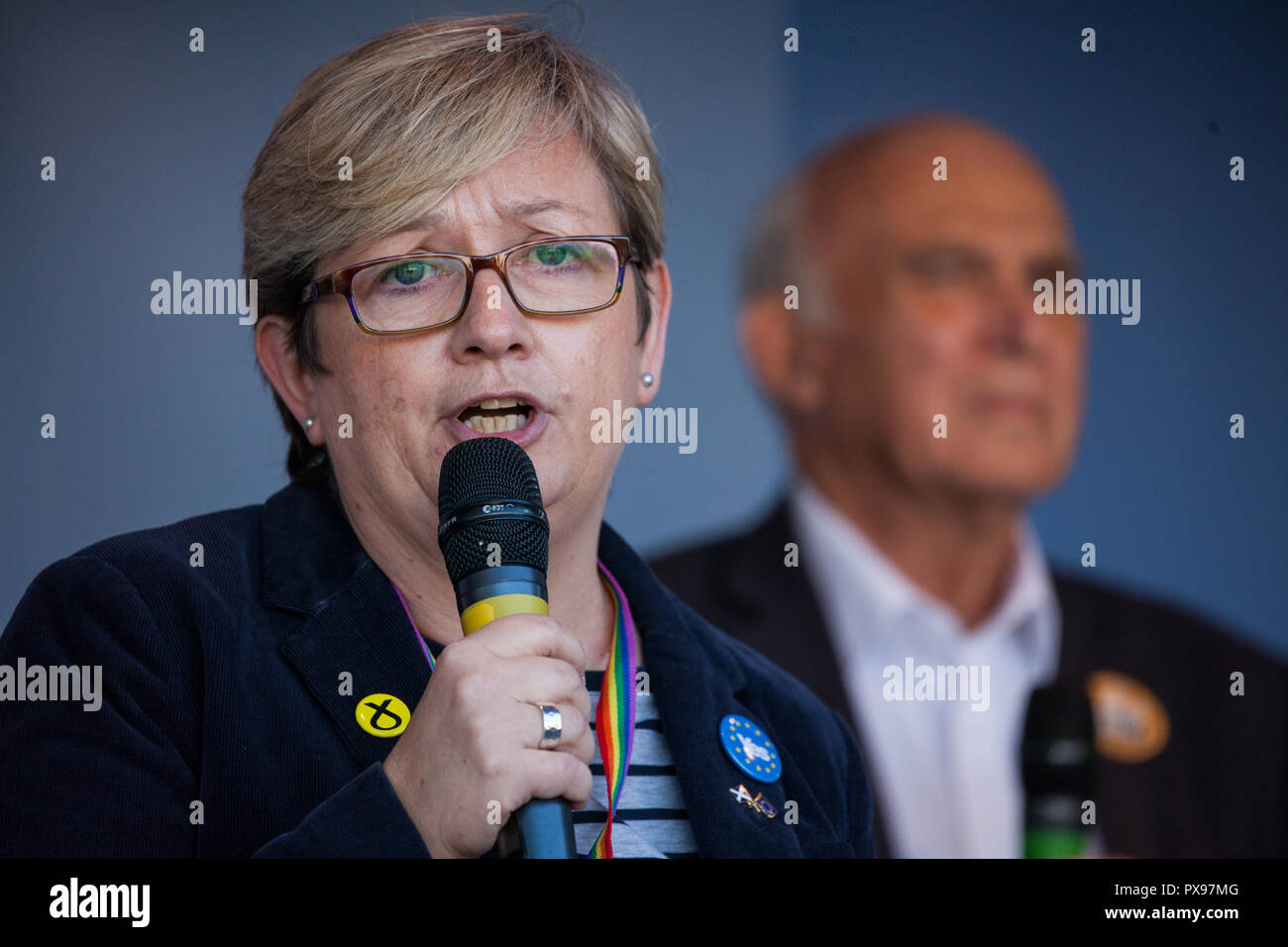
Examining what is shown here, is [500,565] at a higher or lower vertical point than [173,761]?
higher

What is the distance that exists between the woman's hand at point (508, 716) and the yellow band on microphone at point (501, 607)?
37mm

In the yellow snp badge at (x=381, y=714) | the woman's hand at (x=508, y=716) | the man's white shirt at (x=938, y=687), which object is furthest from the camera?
the man's white shirt at (x=938, y=687)

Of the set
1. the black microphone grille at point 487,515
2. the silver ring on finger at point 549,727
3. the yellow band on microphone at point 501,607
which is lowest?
the silver ring on finger at point 549,727

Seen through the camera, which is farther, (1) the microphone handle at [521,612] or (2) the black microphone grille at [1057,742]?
(2) the black microphone grille at [1057,742]

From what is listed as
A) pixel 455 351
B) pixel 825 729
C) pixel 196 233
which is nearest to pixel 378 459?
pixel 455 351

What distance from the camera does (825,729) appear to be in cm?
262

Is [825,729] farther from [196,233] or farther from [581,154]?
[196,233]

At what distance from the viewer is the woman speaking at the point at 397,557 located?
6.36 feet

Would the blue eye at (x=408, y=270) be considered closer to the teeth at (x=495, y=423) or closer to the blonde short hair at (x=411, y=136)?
the blonde short hair at (x=411, y=136)

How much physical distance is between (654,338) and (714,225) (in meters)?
0.53

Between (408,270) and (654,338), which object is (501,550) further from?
(654,338)

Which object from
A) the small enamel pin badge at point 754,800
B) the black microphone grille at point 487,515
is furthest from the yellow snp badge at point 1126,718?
the black microphone grille at point 487,515

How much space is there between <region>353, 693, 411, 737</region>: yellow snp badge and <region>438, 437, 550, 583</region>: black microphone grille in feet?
1.35
